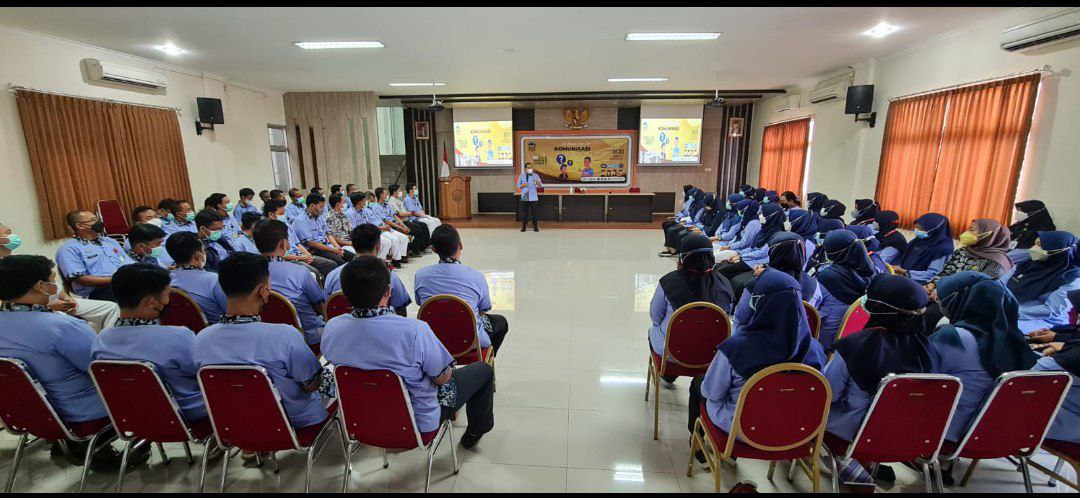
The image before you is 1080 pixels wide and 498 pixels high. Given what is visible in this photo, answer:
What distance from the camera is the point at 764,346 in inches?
70.4

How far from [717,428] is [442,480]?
52.3 inches

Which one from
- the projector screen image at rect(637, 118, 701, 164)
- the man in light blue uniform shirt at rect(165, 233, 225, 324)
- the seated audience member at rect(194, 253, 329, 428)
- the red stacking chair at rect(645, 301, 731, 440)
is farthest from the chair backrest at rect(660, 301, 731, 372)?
the projector screen image at rect(637, 118, 701, 164)

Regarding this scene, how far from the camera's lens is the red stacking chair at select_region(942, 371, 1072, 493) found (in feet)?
5.37

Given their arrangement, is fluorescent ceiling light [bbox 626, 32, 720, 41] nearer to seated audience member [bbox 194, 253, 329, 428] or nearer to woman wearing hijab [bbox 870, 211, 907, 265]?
woman wearing hijab [bbox 870, 211, 907, 265]

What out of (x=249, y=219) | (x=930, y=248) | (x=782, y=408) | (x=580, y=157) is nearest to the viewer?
(x=782, y=408)

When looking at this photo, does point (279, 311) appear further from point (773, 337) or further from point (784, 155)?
point (784, 155)

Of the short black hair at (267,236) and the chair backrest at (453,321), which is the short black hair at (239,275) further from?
the short black hair at (267,236)

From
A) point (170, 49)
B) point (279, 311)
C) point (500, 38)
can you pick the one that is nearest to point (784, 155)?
point (500, 38)

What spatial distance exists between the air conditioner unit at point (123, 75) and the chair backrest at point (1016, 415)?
27.4ft

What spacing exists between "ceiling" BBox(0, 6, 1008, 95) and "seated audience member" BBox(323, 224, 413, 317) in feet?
7.15

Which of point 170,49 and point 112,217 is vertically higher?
point 170,49

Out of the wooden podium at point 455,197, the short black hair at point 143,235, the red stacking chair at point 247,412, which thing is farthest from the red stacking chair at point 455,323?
the wooden podium at point 455,197

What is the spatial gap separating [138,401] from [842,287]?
3.78m

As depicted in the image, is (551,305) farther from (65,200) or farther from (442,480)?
(65,200)
